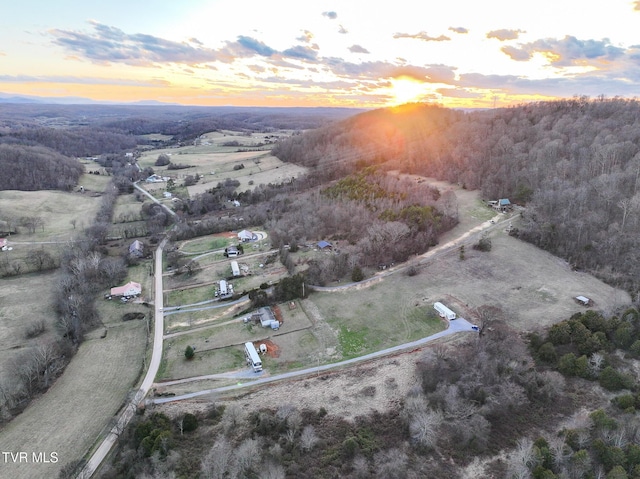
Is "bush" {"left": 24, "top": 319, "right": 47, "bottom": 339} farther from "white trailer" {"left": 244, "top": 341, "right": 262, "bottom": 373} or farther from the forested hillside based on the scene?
the forested hillside

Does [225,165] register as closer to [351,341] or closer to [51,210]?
[51,210]

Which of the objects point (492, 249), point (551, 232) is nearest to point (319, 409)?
point (492, 249)

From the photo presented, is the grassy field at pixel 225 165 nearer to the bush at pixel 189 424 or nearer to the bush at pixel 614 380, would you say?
the bush at pixel 189 424

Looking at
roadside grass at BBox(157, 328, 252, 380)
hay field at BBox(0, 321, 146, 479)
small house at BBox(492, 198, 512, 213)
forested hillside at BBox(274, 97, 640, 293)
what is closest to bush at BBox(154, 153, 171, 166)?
forested hillside at BBox(274, 97, 640, 293)

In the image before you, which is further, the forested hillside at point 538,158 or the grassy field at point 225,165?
the grassy field at point 225,165

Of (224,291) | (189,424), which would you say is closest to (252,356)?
(189,424)

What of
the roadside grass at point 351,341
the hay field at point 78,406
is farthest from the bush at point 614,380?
the hay field at point 78,406
